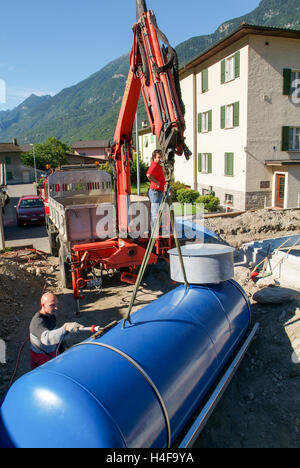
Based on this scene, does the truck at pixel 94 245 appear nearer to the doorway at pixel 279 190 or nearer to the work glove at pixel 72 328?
the work glove at pixel 72 328

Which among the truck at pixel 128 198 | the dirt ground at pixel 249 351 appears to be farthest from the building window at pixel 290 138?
the truck at pixel 128 198

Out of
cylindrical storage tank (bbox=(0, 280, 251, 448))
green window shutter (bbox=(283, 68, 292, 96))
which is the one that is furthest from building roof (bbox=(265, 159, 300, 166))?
cylindrical storage tank (bbox=(0, 280, 251, 448))

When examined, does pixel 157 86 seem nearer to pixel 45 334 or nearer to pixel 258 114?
pixel 45 334

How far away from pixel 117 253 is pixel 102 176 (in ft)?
16.0

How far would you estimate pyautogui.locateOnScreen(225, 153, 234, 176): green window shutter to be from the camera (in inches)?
816

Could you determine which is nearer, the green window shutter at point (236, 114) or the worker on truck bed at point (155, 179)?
the worker on truck bed at point (155, 179)

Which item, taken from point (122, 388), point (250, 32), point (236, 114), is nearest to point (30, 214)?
point (236, 114)

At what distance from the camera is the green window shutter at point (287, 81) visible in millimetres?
19172

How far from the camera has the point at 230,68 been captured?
20250 millimetres

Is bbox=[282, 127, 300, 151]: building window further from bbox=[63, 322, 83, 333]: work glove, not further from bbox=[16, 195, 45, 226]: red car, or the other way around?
bbox=[63, 322, 83, 333]: work glove

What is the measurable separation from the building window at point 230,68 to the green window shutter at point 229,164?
4.20 m

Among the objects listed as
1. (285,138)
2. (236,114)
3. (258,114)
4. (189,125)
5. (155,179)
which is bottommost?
(155,179)

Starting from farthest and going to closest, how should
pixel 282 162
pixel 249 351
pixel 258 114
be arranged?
pixel 258 114
pixel 282 162
pixel 249 351

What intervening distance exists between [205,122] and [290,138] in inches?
238
